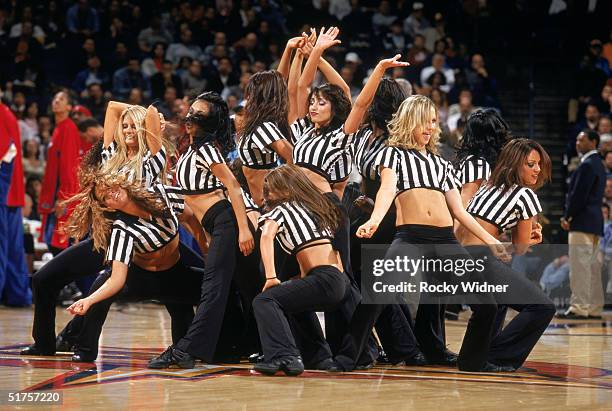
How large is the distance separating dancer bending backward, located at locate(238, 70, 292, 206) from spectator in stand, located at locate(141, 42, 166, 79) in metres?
8.93

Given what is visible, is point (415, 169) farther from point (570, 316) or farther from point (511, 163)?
point (570, 316)

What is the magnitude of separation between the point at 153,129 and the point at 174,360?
1430 mm

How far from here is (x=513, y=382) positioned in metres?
5.79

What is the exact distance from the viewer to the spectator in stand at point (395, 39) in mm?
16009

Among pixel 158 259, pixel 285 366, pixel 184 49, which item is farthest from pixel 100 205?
pixel 184 49

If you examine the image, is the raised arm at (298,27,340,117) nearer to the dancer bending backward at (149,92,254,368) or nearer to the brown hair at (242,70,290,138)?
the brown hair at (242,70,290,138)

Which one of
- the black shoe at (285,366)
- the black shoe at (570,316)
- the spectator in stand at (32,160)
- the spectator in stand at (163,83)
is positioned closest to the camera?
the black shoe at (285,366)

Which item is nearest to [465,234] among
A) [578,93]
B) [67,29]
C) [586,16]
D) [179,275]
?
[179,275]

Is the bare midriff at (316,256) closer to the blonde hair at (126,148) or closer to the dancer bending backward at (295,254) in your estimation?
the dancer bending backward at (295,254)

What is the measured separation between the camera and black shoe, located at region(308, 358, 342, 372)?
242 inches

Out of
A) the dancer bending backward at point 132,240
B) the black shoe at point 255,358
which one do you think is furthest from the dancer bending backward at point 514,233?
the dancer bending backward at point 132,240

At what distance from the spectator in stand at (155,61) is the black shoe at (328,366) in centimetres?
982

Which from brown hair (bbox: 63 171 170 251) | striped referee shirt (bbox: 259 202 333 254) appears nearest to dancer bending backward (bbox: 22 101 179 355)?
brown hair (bbox: 63 171 170 251)

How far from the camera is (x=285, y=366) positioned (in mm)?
5828
